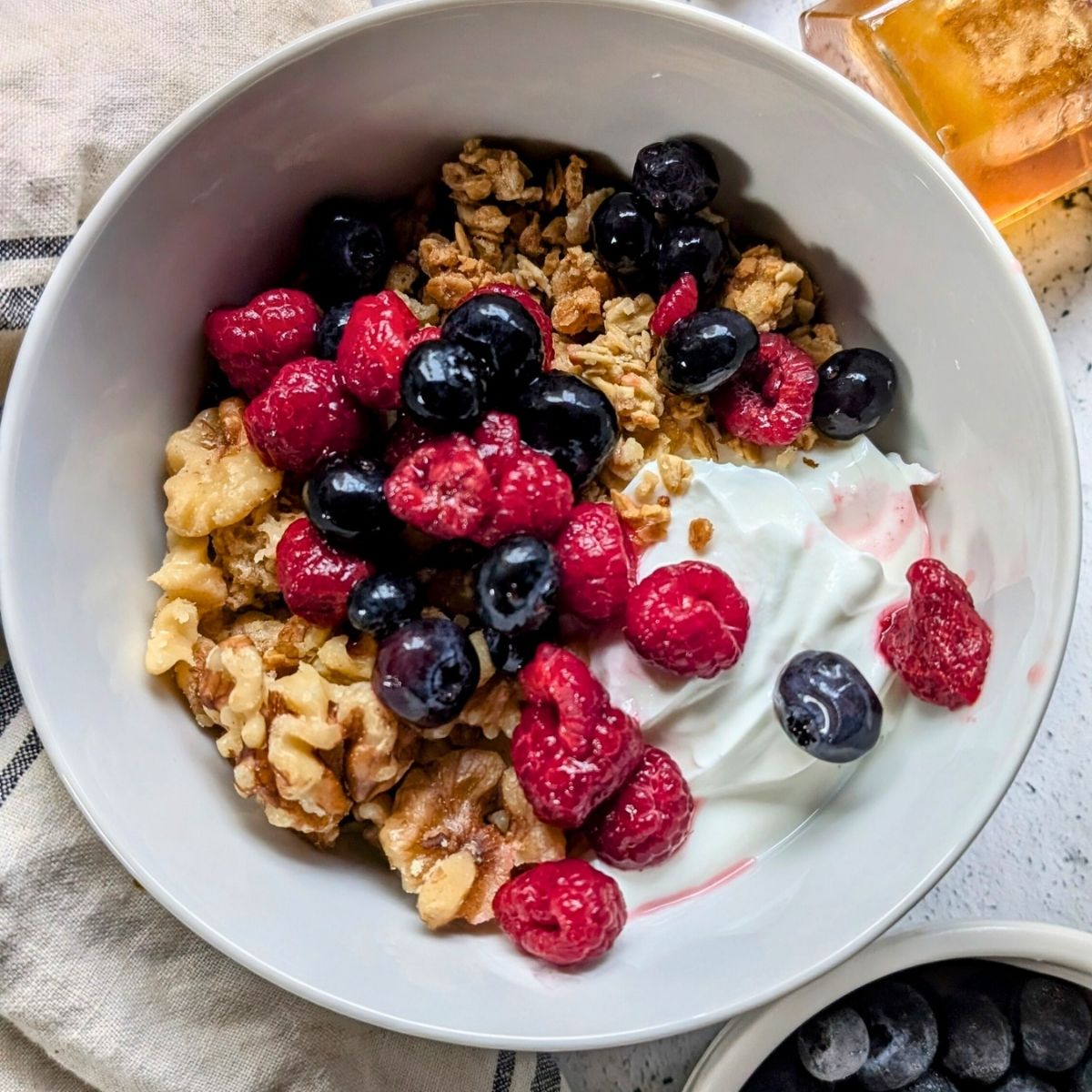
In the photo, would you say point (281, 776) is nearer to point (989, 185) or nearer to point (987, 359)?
point (987, 359)

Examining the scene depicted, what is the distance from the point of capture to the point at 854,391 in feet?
3.82

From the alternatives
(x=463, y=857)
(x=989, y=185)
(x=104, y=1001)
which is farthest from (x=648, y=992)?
(x=989, y=185)

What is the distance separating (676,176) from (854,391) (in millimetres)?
273

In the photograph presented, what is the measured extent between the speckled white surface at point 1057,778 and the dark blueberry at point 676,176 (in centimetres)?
51

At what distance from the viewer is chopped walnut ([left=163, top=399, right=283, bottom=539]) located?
1.13m

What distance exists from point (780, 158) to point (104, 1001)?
43.8 inches

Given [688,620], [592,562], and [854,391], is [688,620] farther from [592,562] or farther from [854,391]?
[854,391]

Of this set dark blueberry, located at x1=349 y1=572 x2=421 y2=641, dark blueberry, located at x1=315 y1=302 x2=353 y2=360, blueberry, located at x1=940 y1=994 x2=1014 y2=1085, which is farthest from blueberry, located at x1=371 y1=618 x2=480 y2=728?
blueberry, located at x1=940 y1=994 x2=1014 y2=1085

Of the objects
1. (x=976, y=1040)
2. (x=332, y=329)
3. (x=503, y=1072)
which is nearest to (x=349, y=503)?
(x=332, y=329)

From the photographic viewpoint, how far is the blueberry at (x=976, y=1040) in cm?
144

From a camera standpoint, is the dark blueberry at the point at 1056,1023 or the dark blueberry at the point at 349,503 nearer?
the dark blueberry at the point at 349,503

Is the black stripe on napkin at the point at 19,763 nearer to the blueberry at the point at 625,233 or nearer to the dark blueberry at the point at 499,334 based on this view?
the dark blueberry at the point at 499,334

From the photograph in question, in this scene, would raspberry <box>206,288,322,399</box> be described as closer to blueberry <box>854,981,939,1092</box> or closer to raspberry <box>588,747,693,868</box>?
raspberry <box>588,747,693,868</box>

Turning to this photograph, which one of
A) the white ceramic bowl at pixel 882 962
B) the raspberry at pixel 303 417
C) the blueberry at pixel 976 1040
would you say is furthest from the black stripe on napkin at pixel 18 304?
the blueberry at pixel 976 1040
